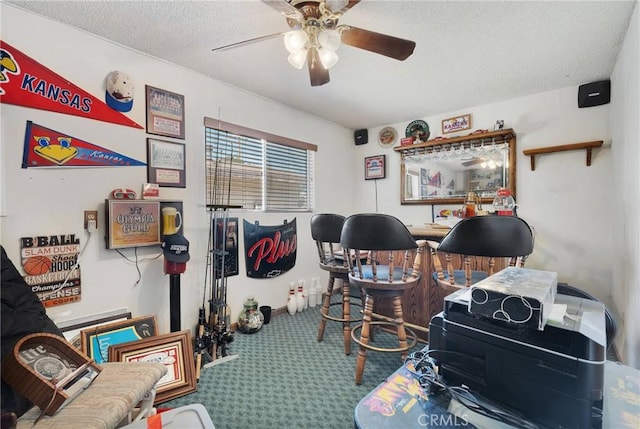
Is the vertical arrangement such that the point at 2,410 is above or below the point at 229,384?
above

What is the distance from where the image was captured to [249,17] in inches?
67.3

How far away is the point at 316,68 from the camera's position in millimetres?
1812

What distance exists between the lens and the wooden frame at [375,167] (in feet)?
12.7

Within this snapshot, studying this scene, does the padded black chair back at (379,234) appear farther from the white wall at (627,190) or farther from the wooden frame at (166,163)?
the wooden frame at (166,163)

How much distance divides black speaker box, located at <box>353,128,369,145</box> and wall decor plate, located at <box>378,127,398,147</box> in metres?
0.19

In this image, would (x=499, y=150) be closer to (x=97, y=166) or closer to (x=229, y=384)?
(x=229, y=384)

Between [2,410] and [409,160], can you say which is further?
[409,160]

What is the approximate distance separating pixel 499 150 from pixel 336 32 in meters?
2.35

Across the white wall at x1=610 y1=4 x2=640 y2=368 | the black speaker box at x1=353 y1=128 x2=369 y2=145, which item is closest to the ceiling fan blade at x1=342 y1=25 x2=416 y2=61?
the white wall at x1=610 y1=4 x2=640 y2=368

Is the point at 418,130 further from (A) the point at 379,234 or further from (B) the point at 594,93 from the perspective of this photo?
(A) the point at 379,234

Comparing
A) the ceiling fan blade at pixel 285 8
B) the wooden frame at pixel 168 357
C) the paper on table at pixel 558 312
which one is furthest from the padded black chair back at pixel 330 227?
the paper on table at pixel 558 312

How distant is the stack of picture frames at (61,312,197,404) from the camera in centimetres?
170

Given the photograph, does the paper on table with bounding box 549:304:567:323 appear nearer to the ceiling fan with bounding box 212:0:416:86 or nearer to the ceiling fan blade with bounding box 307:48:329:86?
the ceiling fan with bounding box 212:0:416:86

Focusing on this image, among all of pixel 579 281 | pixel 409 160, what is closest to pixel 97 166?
pixel 409 160
